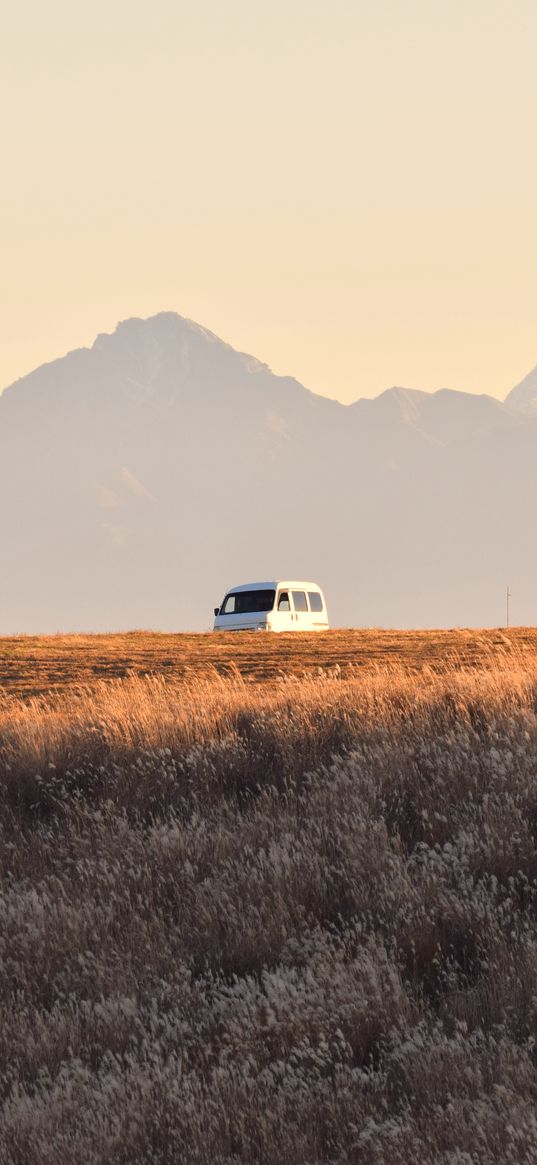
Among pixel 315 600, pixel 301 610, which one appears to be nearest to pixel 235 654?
pixel 301 610

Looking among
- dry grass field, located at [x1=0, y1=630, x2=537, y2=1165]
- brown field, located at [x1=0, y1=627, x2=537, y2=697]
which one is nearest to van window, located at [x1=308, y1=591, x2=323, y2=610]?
brown field, located at [x1=0, y1=627, x2=537, y2=697]

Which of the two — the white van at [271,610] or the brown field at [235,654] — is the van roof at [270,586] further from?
the brown field at [235,654]

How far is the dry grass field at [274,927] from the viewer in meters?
5.68

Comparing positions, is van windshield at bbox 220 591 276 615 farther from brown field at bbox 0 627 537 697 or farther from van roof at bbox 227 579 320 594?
brown field at bbox 0 627 537 697

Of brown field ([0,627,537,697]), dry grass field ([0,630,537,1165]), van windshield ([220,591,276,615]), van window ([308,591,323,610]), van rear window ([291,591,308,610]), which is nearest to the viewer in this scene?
dry grass field ([0,630,537,1165])

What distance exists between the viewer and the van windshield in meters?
30.7

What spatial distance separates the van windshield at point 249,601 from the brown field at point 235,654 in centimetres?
310

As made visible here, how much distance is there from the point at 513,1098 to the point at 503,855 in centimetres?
252

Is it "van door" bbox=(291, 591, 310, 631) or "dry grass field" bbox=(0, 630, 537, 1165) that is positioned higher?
"van door" bbox=(291, 591, 310, 631)

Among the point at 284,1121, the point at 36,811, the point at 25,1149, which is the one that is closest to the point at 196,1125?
the point at 284,1121

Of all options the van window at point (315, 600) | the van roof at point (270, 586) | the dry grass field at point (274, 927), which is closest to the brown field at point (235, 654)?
the van roof at point (270, 586)

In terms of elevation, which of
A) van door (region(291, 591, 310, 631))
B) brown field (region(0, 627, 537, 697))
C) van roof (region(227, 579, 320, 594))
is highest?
van roof (region(227, 579, 320, 594))

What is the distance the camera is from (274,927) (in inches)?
300

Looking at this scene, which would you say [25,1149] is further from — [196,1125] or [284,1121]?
[284,1121]
